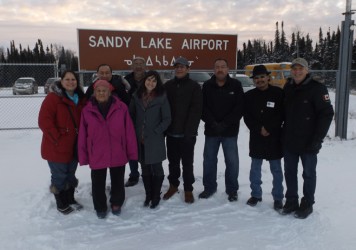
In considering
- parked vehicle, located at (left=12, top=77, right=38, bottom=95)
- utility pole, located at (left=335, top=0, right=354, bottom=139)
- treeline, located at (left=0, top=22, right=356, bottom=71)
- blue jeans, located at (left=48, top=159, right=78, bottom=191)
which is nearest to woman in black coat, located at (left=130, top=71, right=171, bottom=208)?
blue jeans, located at (left=48, top=159, right=78, bottom=191)

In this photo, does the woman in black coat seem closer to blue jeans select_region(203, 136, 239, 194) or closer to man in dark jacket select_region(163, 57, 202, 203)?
man in dark jacket select_region(163, 57, 202, 203)

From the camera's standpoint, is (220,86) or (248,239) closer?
(248,239)

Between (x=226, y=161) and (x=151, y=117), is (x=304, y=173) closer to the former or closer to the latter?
(x=226, y=161)

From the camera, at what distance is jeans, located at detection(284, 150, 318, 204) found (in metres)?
3.88

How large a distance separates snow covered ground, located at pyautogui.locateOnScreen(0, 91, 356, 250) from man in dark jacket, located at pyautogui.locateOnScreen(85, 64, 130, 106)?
1.42 metres

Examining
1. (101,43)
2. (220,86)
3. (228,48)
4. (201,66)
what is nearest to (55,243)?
(220,86)

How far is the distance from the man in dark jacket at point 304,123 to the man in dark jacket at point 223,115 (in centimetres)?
62

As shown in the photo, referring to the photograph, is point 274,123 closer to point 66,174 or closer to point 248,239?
point 248,239

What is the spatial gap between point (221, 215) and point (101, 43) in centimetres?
493

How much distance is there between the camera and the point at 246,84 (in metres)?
15.3

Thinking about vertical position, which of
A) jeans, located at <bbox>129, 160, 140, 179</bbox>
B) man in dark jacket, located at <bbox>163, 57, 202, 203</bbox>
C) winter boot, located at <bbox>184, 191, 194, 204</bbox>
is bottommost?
winter boot, located at <bbox>184, 191, 194, 204</bbox>

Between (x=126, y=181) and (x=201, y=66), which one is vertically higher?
(x=201, y=66)

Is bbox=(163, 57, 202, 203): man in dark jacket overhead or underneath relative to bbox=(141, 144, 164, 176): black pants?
overhead

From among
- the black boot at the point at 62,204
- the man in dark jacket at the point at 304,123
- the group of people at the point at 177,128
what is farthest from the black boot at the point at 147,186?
the man in dark jacket at the point at 304,123
